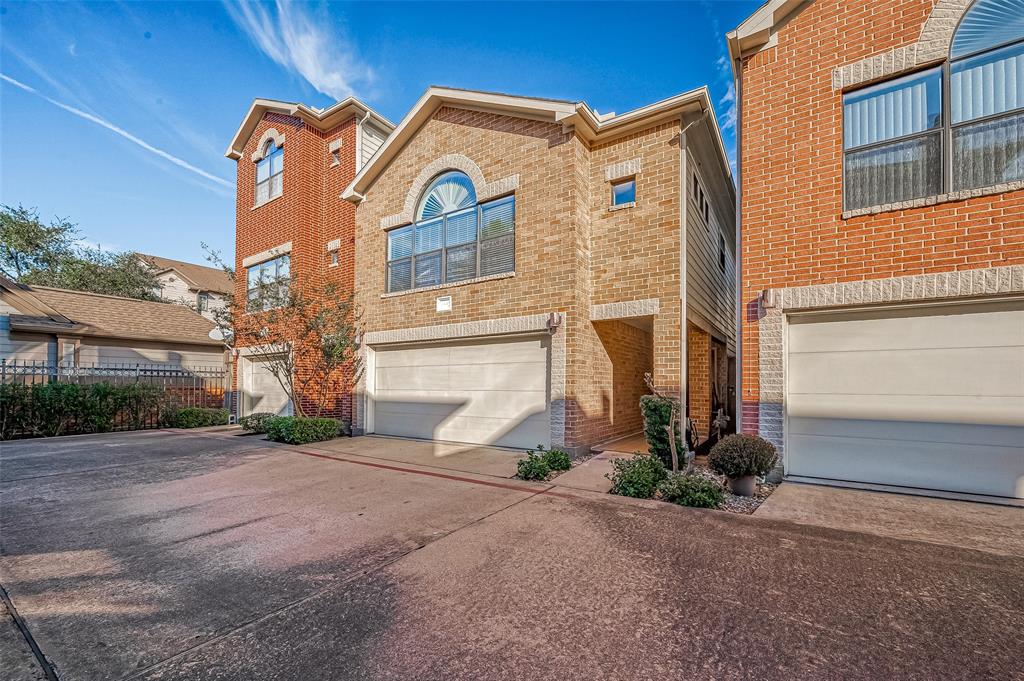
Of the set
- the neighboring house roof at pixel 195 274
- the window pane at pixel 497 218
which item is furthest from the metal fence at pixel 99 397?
the neighboring house roof at pixel 195 274

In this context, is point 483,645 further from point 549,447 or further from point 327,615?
point 549,447

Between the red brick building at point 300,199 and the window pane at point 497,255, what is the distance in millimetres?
4544

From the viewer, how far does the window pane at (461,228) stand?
1043 centimetres

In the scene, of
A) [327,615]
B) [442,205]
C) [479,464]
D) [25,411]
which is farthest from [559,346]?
[25,411]

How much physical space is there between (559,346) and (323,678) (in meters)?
6.75

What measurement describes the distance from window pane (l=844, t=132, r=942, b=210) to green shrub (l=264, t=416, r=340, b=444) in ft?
37.8

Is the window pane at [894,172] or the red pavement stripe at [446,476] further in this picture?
the red pavement stripe at [446,476]

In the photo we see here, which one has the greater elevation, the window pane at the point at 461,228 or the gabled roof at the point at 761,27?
the gabled roof at the point at 761,27

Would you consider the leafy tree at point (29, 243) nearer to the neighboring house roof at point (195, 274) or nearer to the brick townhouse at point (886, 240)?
the neighboring house roof at point (195, 274)

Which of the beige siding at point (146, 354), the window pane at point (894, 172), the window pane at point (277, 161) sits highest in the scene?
the window pane at point (277, 161)

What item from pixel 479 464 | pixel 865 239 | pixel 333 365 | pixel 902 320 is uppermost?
pixel 865 239

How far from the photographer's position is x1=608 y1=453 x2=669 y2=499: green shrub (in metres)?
6.04

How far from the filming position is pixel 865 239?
246 inches

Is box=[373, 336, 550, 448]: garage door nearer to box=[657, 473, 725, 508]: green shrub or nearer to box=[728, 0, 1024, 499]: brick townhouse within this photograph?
box=[657, 473, 725, 508]: green shrub
